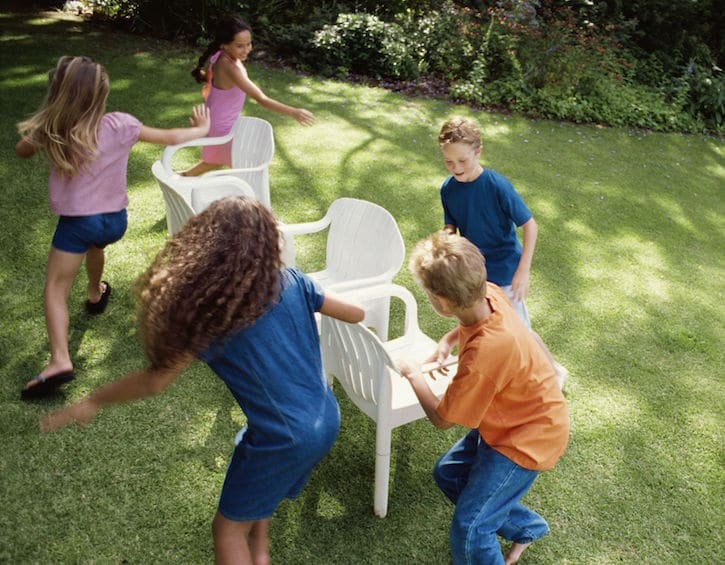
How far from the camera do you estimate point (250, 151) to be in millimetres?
4930

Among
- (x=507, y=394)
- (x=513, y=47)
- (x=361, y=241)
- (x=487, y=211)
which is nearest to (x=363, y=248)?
(x=361, y=241)

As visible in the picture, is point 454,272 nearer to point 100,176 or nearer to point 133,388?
point 133,388

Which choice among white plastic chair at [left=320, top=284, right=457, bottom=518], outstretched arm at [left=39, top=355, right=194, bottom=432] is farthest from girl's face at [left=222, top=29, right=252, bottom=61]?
outstretched arm at [left=39, top=355, right=194, bottom=432]

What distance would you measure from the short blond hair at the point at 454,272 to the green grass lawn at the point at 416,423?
129cm

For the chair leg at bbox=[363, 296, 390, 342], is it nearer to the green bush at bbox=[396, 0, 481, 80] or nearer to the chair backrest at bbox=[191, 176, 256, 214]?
the chair backrest at bbox=[191, 176, 256, 214]

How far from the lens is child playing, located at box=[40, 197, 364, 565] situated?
1.89 metres

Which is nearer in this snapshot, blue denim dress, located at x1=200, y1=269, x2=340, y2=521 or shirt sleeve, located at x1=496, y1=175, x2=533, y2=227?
blue denim dress, located at x1=200, y1=269, x2=340, y2=521

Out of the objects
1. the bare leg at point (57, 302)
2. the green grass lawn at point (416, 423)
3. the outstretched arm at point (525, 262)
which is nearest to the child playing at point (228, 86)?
the green grass lawn at point (416, 423)

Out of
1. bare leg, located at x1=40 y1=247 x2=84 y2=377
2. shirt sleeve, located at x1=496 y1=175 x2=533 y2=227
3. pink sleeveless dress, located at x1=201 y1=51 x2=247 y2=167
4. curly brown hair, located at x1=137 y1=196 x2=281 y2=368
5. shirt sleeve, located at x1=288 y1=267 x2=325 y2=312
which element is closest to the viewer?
curly brown hair, located at x1=137 y1=196 x2=281 y2=368

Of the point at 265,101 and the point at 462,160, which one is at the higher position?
the point at 462,160

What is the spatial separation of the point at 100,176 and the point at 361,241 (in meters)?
1.42

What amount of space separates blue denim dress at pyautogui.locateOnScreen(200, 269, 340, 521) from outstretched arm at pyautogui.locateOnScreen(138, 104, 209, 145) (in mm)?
1605

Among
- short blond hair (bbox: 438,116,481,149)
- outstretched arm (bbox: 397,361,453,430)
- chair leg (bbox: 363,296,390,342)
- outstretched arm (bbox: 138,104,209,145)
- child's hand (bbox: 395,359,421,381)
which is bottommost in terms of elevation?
chair leg (bbox: 363,296,390,342)

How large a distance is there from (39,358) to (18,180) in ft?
7.97
